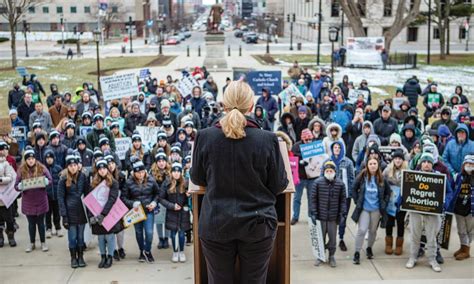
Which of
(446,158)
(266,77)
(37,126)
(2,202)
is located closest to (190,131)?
(37,126)

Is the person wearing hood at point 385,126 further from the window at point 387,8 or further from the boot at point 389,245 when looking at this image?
the window at point 387,8

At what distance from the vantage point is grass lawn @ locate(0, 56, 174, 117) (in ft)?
107

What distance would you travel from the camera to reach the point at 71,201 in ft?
28.3

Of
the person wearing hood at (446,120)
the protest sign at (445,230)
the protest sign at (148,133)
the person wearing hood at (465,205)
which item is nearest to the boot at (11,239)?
the protest sign at (148,133)

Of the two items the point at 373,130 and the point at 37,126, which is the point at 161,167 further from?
the point at 373,130

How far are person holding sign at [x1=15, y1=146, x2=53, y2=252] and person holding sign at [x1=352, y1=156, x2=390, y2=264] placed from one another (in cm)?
456

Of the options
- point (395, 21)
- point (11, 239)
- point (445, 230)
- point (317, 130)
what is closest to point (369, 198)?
point (445, 230)

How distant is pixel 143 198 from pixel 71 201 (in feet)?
3.23

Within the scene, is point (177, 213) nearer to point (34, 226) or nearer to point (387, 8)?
point (34, 226)

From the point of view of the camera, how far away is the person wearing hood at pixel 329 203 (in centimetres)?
855

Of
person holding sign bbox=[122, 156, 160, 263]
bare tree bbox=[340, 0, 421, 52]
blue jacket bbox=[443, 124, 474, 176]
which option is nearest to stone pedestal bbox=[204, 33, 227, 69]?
bare tree bbox=[340, 0, 421, 52]

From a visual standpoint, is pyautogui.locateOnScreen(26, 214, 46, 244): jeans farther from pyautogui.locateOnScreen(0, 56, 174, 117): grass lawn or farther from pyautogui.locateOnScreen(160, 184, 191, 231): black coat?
pyautogui.locateOnScreen(0, 56, 174, 117): grass lawn

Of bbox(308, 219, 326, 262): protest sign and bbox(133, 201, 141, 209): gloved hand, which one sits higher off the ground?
bbox(133, 201, 141, 209): gloved hand

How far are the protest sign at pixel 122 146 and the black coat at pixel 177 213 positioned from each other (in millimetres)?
3301
